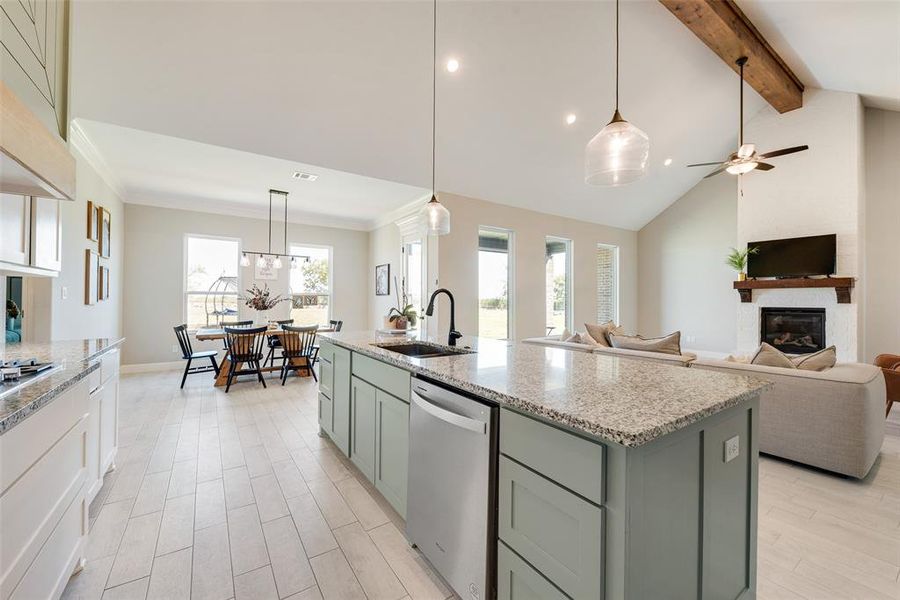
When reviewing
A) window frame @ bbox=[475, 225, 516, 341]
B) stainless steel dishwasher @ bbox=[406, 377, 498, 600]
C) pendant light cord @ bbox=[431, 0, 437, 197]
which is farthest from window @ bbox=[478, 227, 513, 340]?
stainless steel dishwasher @ bbox=[406, 377, 498, 600]

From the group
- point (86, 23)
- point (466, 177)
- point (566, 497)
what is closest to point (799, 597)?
point (566, 497)

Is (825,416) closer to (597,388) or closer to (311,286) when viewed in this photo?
(597,388)

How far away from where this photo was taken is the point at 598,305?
741cm

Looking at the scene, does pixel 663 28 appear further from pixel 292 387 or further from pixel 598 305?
pixel 292 387

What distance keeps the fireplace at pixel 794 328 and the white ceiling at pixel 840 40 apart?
2.77 meters

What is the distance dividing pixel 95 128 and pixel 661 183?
786 cm

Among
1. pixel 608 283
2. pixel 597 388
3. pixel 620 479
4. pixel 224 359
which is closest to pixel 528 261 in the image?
pixel 608 283

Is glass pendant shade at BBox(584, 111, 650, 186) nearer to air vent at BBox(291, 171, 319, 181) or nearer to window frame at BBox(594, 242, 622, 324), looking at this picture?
air vent at BBox(291, 171, 319, 181)

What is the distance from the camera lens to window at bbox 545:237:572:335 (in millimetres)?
6777

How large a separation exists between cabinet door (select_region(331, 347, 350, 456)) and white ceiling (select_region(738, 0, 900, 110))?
16.1 ft

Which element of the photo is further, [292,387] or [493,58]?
[292,387]

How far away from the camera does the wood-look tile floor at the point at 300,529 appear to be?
5.07ft

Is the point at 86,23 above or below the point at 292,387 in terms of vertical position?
above

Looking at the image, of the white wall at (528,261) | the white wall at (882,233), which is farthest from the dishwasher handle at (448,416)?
the white wall at (882,233)
